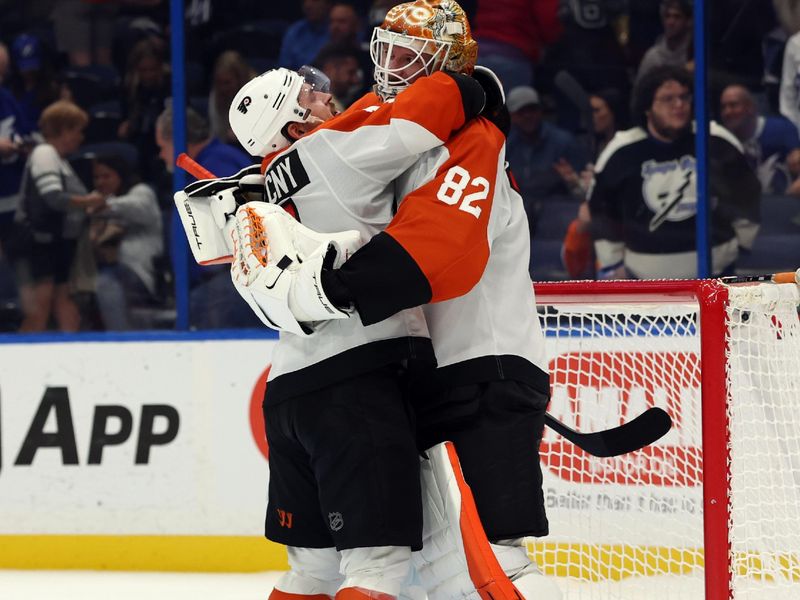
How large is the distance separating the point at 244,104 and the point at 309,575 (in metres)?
0.72

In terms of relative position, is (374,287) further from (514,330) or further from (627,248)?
(627,248)

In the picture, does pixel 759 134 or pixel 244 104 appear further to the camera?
pixel 759 134

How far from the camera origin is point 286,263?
5.67 feet

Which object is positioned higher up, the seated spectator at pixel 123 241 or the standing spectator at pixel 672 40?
the standing spectator at pixel 672 40

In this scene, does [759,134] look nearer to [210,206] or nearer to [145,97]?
[145,97]

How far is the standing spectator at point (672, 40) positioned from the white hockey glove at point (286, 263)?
238 cm

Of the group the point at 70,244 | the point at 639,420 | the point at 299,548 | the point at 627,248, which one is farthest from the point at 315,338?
the point at 70,244

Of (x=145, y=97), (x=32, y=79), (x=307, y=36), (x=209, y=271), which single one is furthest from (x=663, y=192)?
(x=32, y=79)

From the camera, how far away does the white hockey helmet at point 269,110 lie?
1.91 metres

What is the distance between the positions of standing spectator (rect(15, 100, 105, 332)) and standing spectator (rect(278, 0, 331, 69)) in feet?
2.28

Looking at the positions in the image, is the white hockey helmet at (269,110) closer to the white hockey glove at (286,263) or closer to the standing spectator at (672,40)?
the white hockey glove at (286,263)

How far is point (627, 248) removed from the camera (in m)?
3.85

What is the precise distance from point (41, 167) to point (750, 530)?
274cm

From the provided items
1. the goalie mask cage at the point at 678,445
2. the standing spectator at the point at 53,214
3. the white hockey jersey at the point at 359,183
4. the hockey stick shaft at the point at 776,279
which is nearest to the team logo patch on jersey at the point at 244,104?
the white hockey jersey at the point at 359,183
